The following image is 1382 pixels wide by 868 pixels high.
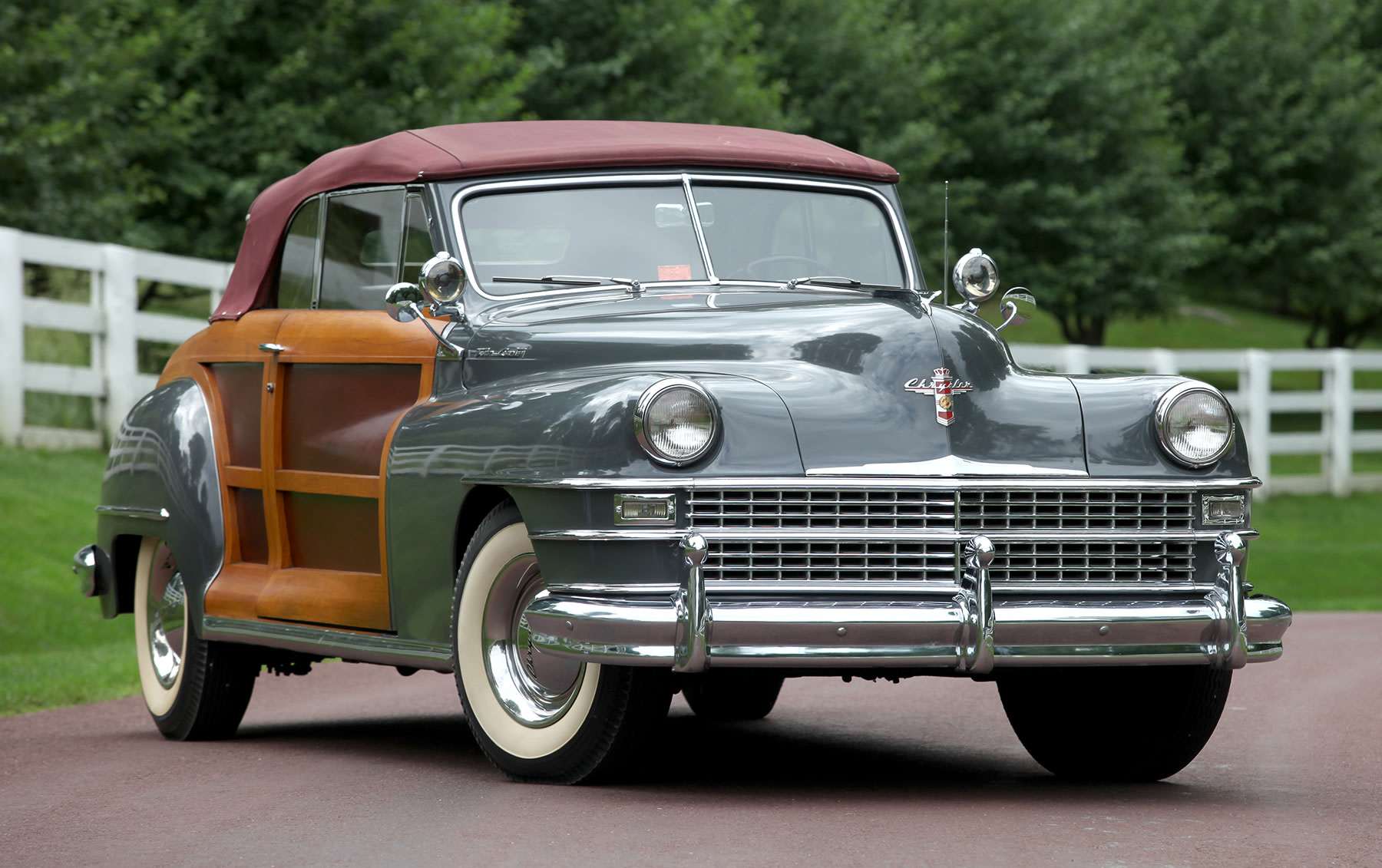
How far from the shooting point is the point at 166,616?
7832 mm

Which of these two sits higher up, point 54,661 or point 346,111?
point 346,111

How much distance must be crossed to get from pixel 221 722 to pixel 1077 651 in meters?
3.62

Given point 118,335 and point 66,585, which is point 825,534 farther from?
point 118,335

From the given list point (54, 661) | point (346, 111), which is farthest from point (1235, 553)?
point (346, 111)

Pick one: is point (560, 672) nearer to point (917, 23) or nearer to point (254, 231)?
point (254, 231)

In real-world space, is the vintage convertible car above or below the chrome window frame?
below

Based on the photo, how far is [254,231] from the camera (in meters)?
8.02

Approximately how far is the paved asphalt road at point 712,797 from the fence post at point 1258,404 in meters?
14.3

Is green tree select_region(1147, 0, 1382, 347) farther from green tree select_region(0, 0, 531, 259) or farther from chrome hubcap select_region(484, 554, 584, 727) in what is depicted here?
chrome hubcap select_region(484, 554, 584, 727)

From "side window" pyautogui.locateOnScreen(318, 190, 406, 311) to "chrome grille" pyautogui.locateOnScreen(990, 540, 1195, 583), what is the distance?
262 cm

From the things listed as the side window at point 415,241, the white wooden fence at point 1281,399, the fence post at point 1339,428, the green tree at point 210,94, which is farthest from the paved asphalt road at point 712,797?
the fence post at point 1339,428

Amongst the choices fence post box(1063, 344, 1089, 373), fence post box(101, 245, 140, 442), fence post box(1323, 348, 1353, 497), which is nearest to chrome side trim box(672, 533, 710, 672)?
fence post box(101, 245, 140, 442)

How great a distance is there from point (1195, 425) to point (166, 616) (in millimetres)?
4197

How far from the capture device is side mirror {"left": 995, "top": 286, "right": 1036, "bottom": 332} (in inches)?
279
